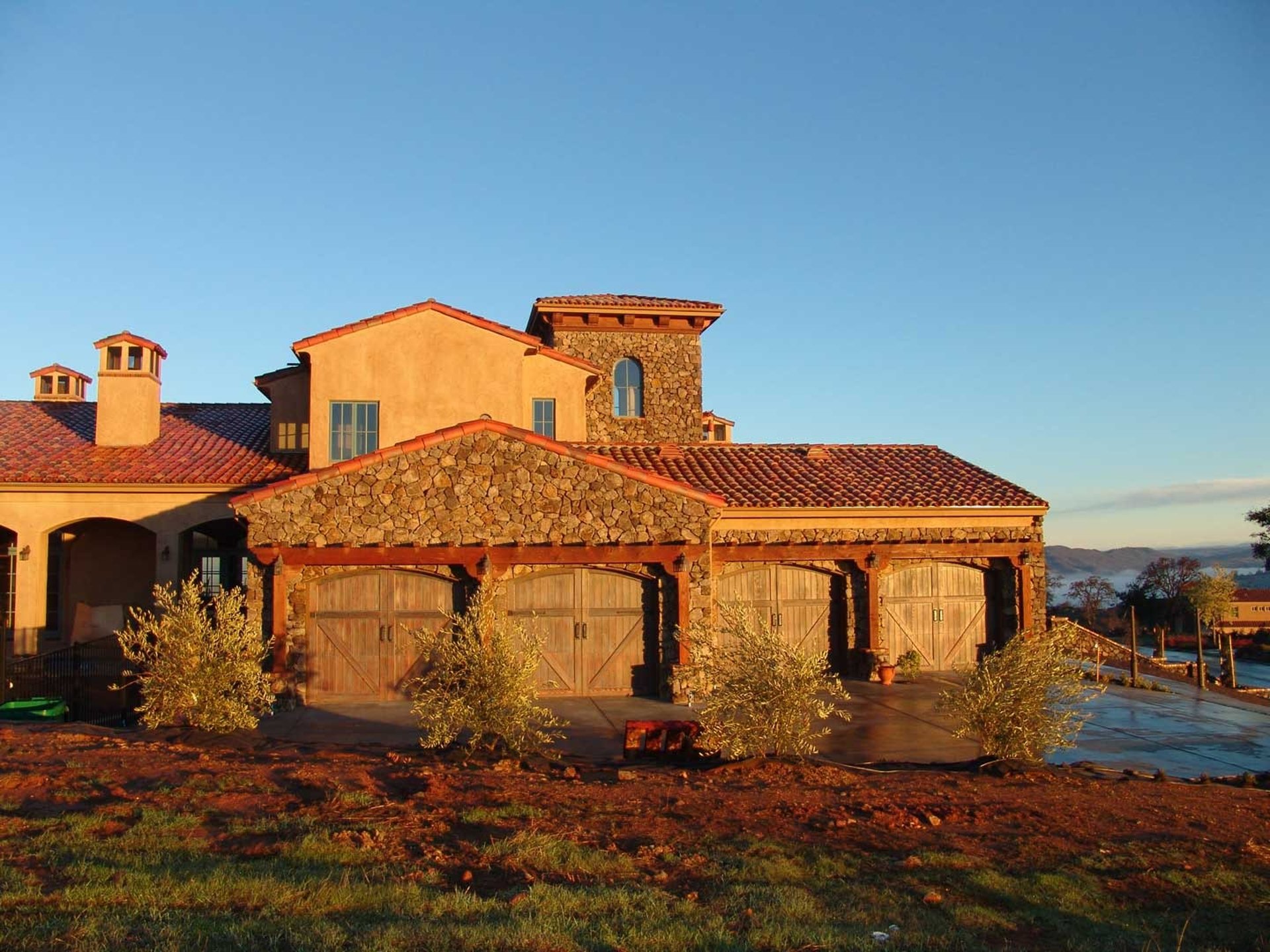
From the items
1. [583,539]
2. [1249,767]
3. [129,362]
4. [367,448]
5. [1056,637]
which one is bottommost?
[1249,767]

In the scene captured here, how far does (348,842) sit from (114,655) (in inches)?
509

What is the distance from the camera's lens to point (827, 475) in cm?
2344

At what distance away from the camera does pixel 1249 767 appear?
13.3 meters

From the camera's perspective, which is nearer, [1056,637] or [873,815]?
[873,815]

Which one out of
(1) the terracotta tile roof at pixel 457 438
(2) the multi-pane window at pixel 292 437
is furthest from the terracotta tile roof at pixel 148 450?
(1) the terracotta tile roof at pixel 457 438

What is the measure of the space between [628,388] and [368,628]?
12988 millimetres

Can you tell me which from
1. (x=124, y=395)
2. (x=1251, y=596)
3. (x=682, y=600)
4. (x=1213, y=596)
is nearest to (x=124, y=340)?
(x=124, y=395)

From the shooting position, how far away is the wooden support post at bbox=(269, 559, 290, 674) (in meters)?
17.7

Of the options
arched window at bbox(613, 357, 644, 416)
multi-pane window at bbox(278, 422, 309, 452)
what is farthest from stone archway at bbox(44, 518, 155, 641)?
arched window at bbox(613, 357, 644, 416)

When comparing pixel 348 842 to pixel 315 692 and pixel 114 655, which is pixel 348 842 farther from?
pixel 114 655

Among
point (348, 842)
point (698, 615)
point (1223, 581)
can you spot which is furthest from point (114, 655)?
point (1223, 581)

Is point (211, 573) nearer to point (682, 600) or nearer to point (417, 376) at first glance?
point (417, 376)

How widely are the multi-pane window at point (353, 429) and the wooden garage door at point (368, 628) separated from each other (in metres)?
3.79

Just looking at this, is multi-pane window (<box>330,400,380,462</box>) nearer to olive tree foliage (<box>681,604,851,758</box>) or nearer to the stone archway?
the stone archway
